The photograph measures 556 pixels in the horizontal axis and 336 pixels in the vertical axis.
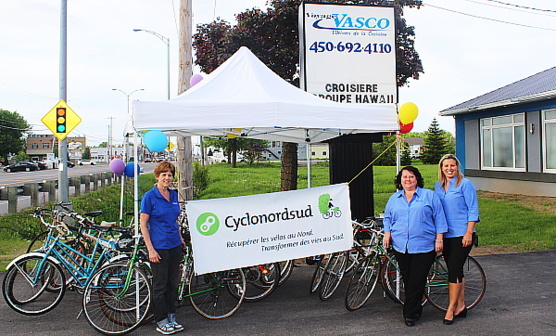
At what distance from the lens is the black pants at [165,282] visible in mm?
4582

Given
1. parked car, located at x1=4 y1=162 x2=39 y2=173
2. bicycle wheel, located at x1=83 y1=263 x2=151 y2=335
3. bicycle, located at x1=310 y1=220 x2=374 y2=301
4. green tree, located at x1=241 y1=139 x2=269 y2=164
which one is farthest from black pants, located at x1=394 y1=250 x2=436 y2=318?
parked car, located at x1=4 y1=162 x2=39 y2=173

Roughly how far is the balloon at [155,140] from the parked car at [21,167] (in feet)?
177

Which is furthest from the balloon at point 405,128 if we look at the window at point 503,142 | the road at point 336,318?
the window at point 503,142

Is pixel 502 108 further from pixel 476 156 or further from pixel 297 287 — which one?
pixel 297 287

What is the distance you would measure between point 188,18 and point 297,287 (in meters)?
5.59

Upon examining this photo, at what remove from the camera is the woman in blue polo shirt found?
14.8ft

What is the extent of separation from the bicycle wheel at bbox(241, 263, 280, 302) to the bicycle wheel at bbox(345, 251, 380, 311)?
1.02m

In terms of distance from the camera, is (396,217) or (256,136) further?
(256,136)

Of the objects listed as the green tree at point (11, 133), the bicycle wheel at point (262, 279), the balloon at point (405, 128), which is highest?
the green tree at point (11, 133)

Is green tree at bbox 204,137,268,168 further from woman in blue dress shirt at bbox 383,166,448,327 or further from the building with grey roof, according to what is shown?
woman in blue dress shirt at bbox 383,166,448,327

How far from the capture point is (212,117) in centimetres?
552

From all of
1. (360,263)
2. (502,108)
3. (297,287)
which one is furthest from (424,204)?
(502,108)

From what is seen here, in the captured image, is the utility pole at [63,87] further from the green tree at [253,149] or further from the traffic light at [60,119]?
the green tree at [253,149]

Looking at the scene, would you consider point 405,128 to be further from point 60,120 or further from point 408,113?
point 60,120
